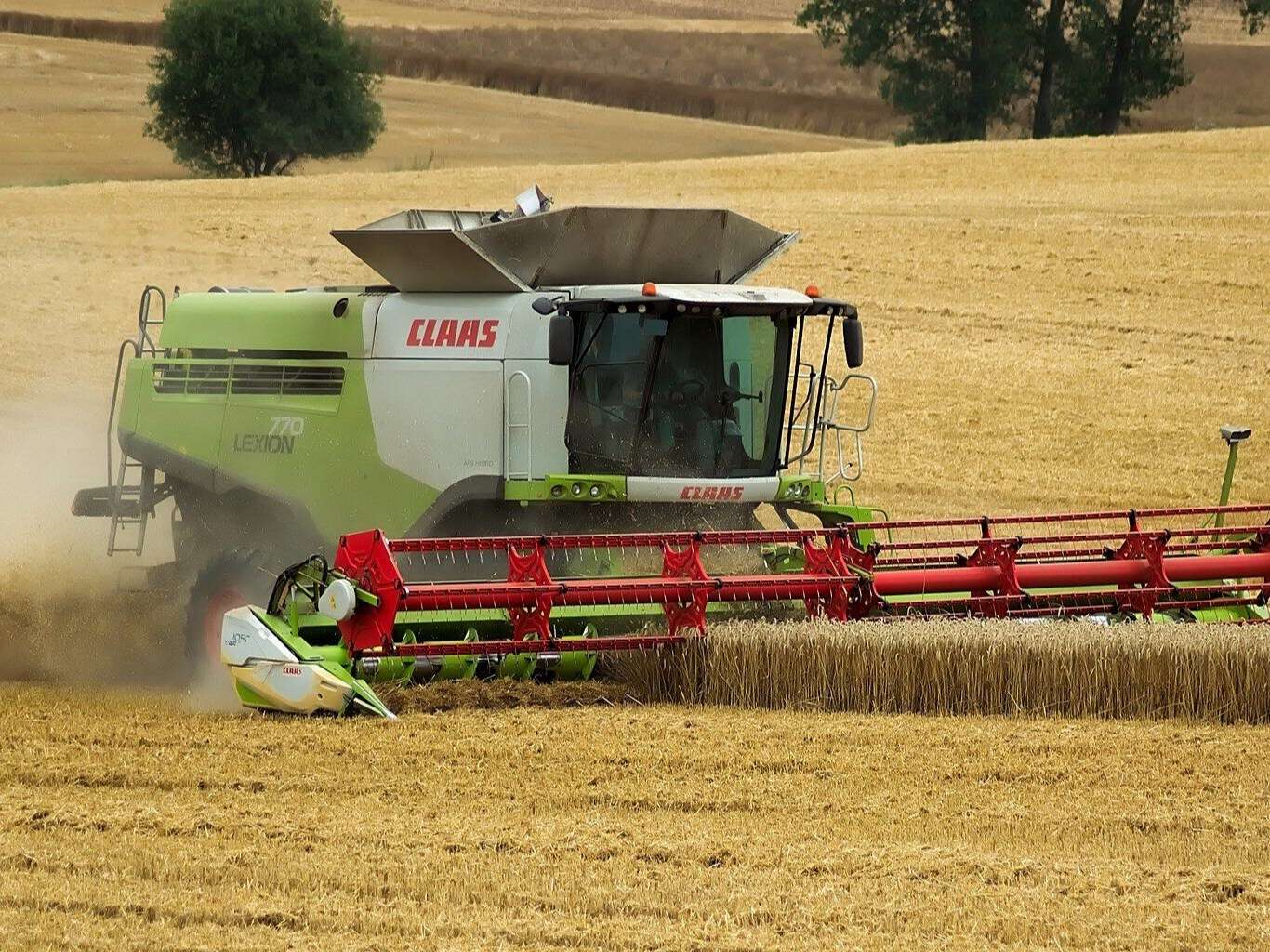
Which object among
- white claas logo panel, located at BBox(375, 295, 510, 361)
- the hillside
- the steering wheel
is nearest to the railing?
white claas logo panel, located at BBox(375, 295, 510, 361)

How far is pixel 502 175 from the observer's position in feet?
98.0

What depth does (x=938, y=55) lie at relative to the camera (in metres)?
46.6

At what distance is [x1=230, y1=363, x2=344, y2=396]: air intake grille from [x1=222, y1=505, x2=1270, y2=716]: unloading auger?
1.24 meters

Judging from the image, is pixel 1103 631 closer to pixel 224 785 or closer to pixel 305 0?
pixel 224 785

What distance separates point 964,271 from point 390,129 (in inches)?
1138

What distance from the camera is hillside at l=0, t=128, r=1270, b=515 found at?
16562 millimetres

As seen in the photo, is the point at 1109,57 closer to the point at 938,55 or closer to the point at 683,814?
the point at 938,55

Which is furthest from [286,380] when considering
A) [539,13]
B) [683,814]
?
[539,13]

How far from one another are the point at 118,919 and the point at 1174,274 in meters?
19.7

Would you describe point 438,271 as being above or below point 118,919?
above

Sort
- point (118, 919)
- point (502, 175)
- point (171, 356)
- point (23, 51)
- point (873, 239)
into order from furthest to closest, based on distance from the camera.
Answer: point (23, 51) → point (502, 175) → point (873, 239) → point (171, 356) → point (118, 919)

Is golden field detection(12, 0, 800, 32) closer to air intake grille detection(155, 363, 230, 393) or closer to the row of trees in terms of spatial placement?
the row of trees

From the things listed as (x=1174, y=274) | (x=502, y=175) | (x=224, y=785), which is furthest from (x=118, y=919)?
(x=502, y=175)

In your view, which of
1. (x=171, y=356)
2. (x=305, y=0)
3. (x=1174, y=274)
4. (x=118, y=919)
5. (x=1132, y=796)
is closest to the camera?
(x=118, y=919)
